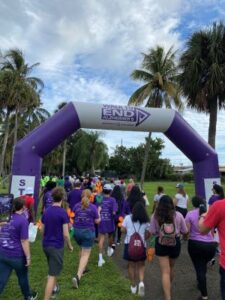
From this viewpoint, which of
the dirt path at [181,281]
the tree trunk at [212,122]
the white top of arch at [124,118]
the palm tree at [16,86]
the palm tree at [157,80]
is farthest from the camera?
the palm tree at [16,86]

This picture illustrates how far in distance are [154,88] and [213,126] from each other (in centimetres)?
855

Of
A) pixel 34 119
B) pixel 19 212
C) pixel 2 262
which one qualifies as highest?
pixel 34 119

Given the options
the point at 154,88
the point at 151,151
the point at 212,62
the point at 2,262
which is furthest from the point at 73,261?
the point at 151,151

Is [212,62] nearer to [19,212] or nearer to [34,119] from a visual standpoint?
[19,212]

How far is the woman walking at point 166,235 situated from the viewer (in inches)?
198

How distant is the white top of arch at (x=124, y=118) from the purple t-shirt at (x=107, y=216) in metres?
2.85

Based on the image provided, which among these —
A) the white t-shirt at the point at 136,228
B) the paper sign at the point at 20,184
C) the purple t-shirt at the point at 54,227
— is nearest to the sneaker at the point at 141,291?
the white t-shirt at the point at 136,228

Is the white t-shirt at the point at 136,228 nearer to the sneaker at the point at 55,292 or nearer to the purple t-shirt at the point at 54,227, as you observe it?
the purple t-shirt at the point at 54,227

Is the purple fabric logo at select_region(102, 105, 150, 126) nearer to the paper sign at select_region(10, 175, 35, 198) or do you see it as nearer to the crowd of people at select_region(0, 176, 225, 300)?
the paper sign at select_region(10, 175, 35, 198)

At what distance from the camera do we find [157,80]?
23.1 m

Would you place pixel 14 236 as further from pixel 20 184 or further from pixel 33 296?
pixel 20 184

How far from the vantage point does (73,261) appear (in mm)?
7777

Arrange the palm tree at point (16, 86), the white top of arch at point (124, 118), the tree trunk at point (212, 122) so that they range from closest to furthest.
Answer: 1. the white top of arch at point (124, 118)
2. the tree trunk at point (212, 122)
3. the palm tree at point (16, 86)

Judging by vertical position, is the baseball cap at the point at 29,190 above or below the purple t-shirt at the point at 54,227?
above
